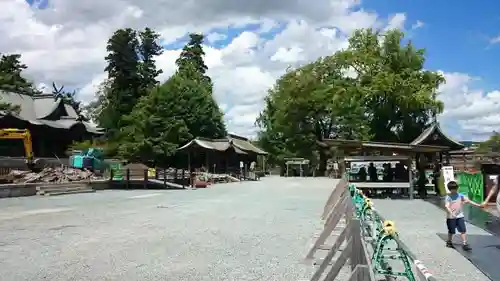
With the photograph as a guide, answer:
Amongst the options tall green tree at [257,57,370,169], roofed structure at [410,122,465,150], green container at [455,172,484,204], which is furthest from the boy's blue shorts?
tall green tree at [257,57,370,169]

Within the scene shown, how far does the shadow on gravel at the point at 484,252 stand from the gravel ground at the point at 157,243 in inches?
109

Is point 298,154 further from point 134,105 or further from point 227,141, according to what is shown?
point 134,105

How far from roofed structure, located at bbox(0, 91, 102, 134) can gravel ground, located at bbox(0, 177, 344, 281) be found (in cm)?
2818

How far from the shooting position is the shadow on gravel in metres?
7.54

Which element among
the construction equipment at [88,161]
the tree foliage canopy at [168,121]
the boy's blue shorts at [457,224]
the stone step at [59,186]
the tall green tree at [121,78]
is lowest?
the boy's blue shorts at [457,224]

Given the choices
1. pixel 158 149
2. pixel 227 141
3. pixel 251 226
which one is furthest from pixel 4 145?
pixel 251 226

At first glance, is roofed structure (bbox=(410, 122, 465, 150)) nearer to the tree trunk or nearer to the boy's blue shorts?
the boy's blue shorts

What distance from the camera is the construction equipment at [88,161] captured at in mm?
36250

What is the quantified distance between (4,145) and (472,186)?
112 feet

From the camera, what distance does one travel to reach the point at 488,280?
6938 mm

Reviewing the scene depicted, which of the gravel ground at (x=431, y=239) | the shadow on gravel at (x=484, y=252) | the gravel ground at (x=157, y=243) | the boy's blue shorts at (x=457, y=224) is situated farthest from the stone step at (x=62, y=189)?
the boy's blue shorts at (x=457, y=224)

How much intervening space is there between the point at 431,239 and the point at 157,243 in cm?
589

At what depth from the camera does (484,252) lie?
29.5 feet

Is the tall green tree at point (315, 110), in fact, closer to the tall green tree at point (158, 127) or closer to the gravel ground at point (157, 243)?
the tall green tree at point (158, 127)
